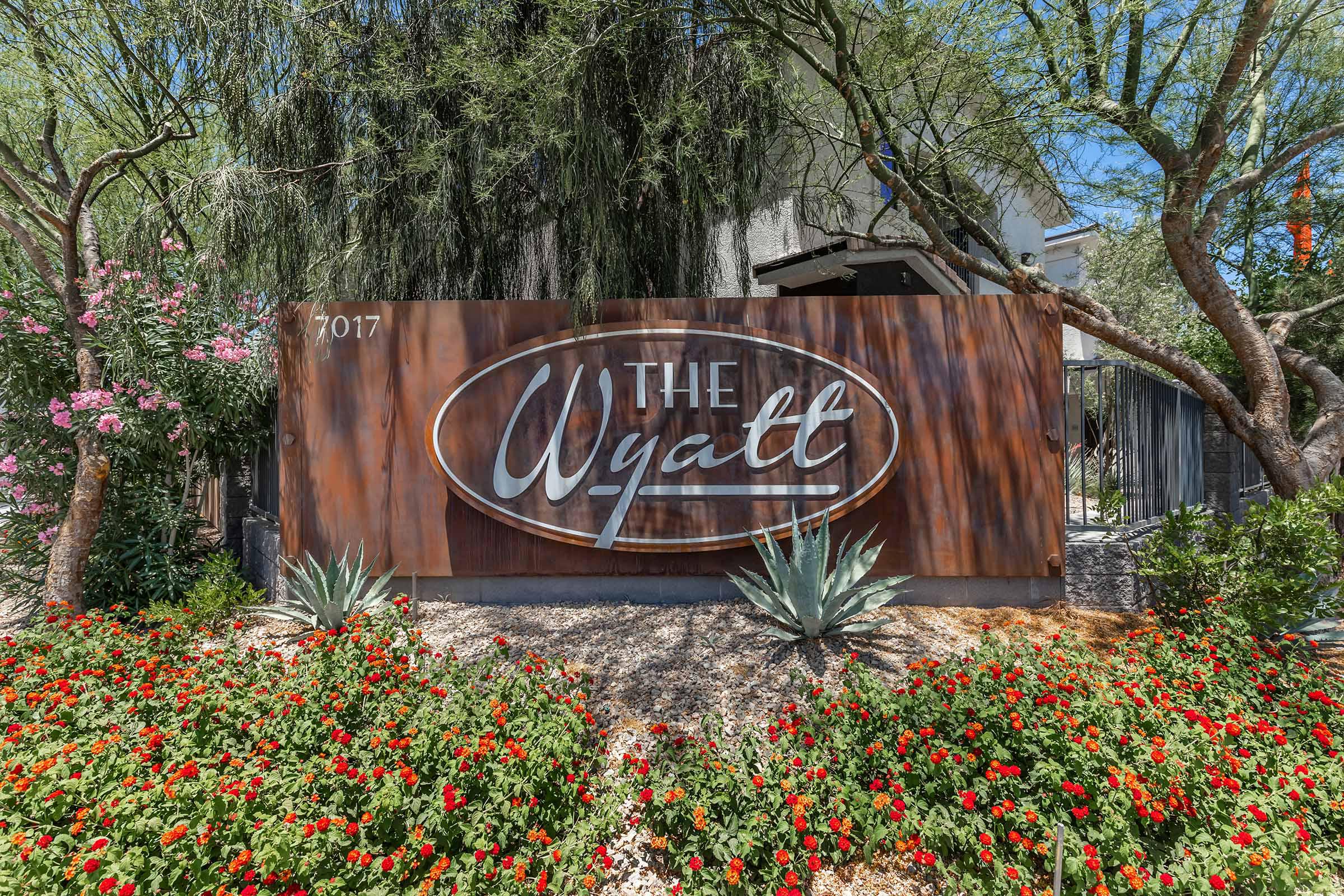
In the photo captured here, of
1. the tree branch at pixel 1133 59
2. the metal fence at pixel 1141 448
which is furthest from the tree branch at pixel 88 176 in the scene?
the tree branch at pixel 1133 59

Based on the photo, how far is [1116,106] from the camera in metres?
5.01

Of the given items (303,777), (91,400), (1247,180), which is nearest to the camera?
(303,777)

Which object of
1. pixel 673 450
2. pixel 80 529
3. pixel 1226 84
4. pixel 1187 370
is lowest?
pixel 80 529

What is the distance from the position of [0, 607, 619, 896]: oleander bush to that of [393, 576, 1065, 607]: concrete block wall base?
1.26 m

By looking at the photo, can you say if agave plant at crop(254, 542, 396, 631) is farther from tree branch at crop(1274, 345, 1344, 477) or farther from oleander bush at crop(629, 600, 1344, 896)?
tree branch at crop(1274, 345, 1344, 477)

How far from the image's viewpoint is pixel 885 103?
507 centimetres

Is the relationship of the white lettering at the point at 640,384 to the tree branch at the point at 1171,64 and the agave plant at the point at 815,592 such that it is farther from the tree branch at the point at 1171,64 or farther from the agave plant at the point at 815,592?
the tree branch at the point at 1171,64

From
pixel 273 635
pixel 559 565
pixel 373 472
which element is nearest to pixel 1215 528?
pixel 559 565

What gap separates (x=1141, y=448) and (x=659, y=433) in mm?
4314

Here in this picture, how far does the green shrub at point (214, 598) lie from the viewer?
4.62m

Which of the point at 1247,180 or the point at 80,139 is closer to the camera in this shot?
the point at 1247,180

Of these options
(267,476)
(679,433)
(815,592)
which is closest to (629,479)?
(679,433)

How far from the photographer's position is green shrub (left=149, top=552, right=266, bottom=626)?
4.62 m

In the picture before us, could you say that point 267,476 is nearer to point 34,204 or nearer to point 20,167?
point 34,204
